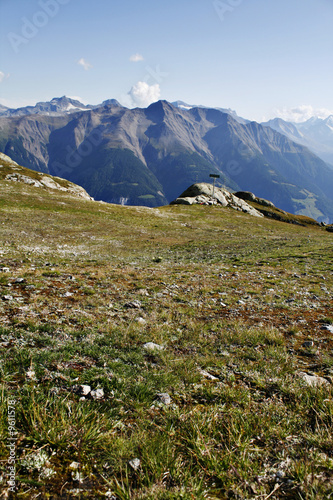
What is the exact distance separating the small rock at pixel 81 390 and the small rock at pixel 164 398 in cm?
127

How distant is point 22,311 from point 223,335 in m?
6.12

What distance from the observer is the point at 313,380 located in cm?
516

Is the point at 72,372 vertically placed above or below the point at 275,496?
below

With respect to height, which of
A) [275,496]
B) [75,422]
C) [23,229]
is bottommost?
[23,229]

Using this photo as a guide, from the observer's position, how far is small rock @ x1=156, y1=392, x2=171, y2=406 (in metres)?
4.36

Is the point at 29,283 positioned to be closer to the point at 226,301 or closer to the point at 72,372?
the point at 72,372

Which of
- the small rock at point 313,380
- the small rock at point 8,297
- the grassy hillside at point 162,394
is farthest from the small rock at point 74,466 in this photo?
the small rock at point 8,297

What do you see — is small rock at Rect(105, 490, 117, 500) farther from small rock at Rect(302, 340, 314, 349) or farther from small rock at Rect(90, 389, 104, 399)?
small rock at Rect(302, 340, 314, 349)

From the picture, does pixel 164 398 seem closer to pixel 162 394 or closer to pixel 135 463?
pixel 162 394

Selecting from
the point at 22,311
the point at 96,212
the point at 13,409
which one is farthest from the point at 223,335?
the point at 96,212

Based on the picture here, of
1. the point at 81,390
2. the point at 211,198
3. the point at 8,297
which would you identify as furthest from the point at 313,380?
the point at 211,198

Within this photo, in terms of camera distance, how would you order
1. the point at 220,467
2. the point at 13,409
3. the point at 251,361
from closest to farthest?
the point at 220,467
the point at 13,409
the point at 251,361

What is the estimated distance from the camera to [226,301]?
10.6 metres

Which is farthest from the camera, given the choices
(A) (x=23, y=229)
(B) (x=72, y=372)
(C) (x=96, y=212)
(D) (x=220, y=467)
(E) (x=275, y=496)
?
(C) (x=96, y=212)
